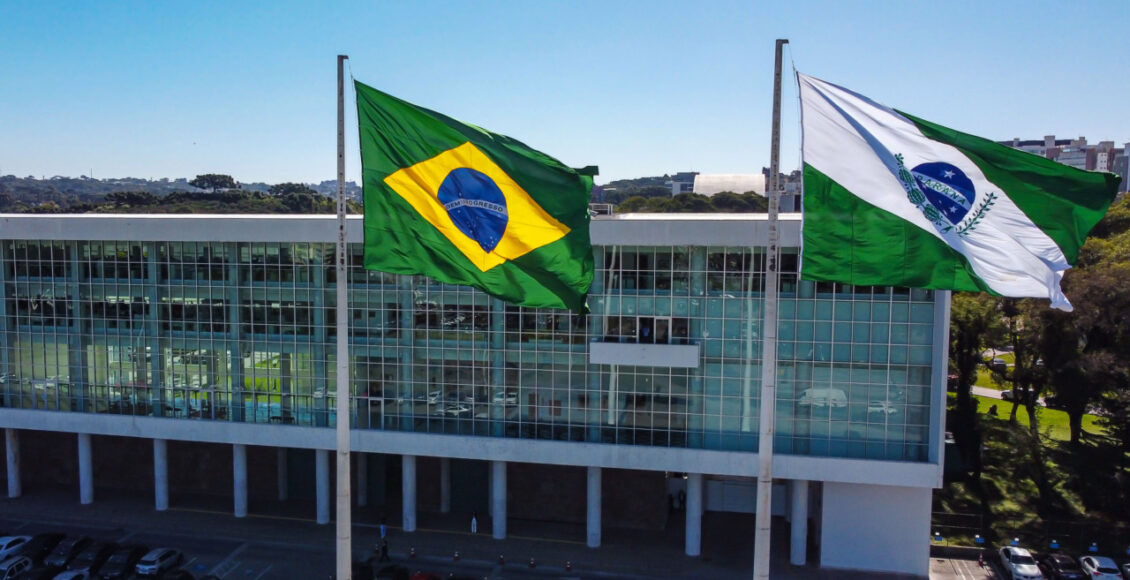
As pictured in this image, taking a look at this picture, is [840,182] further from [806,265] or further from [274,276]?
[274,276]

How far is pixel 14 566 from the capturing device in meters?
34.6

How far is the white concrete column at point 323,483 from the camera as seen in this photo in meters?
40.3

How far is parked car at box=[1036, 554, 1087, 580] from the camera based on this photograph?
34.1 metres

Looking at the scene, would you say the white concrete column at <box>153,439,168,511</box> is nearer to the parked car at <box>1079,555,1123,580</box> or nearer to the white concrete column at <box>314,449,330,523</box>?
the white concrete column at <box>314,449,330,523</box>

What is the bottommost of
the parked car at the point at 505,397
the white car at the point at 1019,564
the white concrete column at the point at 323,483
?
the white car at the point at 1019,564

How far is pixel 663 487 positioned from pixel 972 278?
27.2 metres

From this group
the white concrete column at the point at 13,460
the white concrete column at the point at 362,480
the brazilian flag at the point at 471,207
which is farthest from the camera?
the white concrete column at the point at 13,460

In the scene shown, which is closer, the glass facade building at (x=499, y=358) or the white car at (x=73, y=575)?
the white car at (x=73, y=575)

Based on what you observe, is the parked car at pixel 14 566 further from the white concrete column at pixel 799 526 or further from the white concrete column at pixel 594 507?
the white concrete column at pixel 799 526

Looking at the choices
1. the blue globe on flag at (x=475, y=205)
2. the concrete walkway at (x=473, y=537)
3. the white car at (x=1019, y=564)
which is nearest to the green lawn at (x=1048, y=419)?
the white car at (x=1019, y=564)

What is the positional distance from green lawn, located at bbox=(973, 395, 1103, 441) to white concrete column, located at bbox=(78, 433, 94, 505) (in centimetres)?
5527

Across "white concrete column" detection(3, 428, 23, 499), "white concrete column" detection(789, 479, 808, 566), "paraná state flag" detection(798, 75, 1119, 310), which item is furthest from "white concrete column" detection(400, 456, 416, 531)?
"paraná state flag" detection(798, 75, 1119, 310)

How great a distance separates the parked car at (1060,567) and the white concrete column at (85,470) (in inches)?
1826

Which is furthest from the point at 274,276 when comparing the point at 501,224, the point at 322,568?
the point at 501,224
